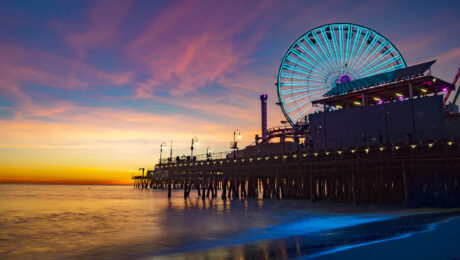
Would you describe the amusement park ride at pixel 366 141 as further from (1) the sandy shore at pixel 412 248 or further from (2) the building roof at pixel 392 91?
(1) the sandy shore at pixel 412 248

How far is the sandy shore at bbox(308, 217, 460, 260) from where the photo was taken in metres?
10.6

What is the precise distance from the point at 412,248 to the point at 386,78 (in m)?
34.8

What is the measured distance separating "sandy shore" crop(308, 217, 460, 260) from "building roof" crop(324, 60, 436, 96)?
29.7 metres

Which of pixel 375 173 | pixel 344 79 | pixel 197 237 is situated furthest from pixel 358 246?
pixel 344 79

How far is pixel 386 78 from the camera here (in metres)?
41.9

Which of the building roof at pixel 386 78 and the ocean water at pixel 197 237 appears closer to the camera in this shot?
the ocean water at pixel 197 237

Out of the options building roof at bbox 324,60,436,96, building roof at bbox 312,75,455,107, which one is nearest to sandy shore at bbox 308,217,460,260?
building roof at bbox 312,75,455,107

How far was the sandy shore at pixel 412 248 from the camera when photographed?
1058cm

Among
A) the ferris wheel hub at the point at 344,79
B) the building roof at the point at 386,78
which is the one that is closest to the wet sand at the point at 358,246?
the building roof at the point at 386,78

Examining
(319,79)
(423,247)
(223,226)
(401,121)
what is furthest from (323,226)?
(319,79)

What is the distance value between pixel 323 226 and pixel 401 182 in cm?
1703

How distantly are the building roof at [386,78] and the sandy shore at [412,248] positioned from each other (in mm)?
29702

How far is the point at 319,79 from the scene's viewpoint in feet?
171

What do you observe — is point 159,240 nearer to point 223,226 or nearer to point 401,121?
point 223,226
